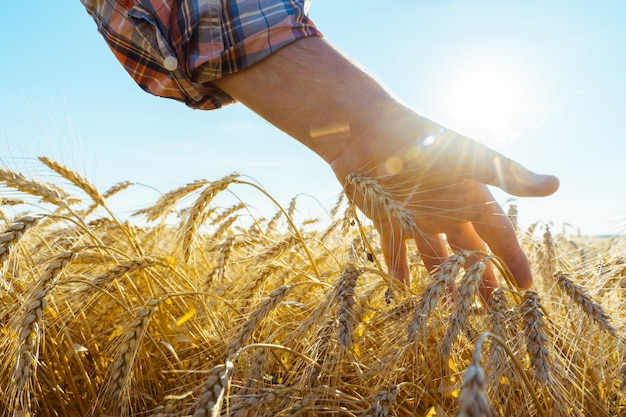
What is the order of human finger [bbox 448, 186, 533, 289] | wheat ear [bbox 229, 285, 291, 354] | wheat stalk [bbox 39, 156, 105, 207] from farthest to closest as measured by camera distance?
wheat stalk [bbox 39, 156, 105, 207] → human finger [bbox 448, 186, 533, 289] → wheat ear [bbox 229, 285, 291, 354]

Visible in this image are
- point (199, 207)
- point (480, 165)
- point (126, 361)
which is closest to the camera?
point (126, 361)

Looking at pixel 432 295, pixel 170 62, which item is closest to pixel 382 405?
pixel 432 295

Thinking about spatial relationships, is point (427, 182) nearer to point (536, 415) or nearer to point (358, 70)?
point (358, 70)

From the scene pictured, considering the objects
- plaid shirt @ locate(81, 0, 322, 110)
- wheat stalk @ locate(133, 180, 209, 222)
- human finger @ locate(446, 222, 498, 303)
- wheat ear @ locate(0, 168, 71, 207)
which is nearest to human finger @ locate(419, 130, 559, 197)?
human finger @ locate(446, 222, 498, 303)

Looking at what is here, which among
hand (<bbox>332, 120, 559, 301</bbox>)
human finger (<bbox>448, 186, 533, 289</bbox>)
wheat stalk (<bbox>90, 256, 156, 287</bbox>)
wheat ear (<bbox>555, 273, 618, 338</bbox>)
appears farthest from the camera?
human finger (<bbox>448, 186, 533, 289</bbox>)

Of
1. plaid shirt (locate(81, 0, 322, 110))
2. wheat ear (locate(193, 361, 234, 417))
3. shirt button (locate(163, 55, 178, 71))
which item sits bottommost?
wheat ear (locate(193, 361, 234, 417))

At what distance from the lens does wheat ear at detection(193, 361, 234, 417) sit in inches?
29.0

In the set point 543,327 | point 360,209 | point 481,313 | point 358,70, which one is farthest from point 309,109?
point 543,327

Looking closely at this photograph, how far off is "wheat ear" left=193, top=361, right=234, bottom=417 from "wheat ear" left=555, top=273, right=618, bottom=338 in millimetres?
972

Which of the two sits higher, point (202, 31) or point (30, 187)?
point (202, 31)

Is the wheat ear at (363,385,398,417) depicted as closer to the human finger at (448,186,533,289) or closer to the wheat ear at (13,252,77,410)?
the wheat ear at (13,252,77,410)

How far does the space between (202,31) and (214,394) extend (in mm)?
1550

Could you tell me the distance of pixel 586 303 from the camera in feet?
4.16

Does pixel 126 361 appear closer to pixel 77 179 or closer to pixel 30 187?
pixel 30 187
